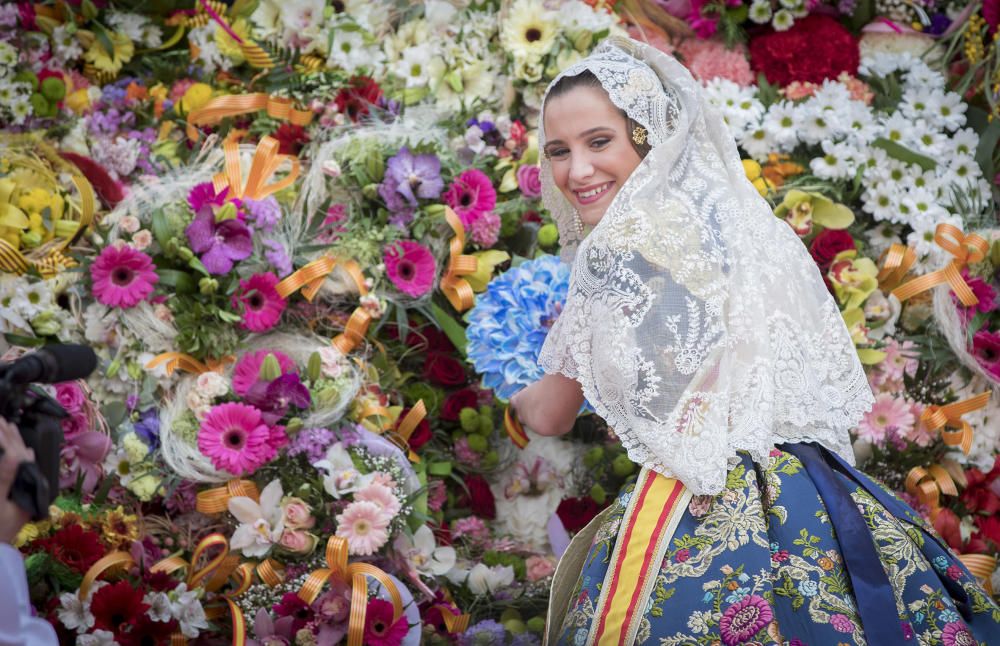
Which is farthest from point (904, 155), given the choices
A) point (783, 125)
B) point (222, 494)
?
point (222, 494)

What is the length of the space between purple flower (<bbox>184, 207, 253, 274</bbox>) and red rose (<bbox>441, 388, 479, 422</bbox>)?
2.61ft

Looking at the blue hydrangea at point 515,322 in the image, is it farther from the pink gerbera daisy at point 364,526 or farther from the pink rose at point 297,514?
the pink rose at point 297,514

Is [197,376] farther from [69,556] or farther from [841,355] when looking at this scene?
[841,355]

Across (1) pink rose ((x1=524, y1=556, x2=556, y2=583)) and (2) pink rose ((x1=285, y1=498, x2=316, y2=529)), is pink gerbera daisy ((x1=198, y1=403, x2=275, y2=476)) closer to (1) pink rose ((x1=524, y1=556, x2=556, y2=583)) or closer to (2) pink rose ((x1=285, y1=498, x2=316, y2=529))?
(2) pink rose ((x1=285, y1=498, x2=316, y2=529))

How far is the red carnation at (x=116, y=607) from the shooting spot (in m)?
2.60

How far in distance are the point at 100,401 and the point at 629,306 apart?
1858mm

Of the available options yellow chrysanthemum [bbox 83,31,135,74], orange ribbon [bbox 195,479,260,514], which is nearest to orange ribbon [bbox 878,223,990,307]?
orange ribbon [bbox 195,479,260,514]

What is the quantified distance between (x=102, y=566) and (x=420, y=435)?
101cm

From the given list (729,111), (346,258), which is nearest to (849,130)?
(729,111)

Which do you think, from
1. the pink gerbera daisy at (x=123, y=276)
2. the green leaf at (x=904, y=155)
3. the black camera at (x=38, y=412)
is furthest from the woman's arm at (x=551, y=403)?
the green leaf at (x=904, y=155)

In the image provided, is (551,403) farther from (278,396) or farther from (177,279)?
(177,279)

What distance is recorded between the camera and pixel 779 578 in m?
2.14

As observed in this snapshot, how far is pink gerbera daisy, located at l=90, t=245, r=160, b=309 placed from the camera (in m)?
3.11

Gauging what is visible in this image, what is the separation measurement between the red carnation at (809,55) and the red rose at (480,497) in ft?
6.72
